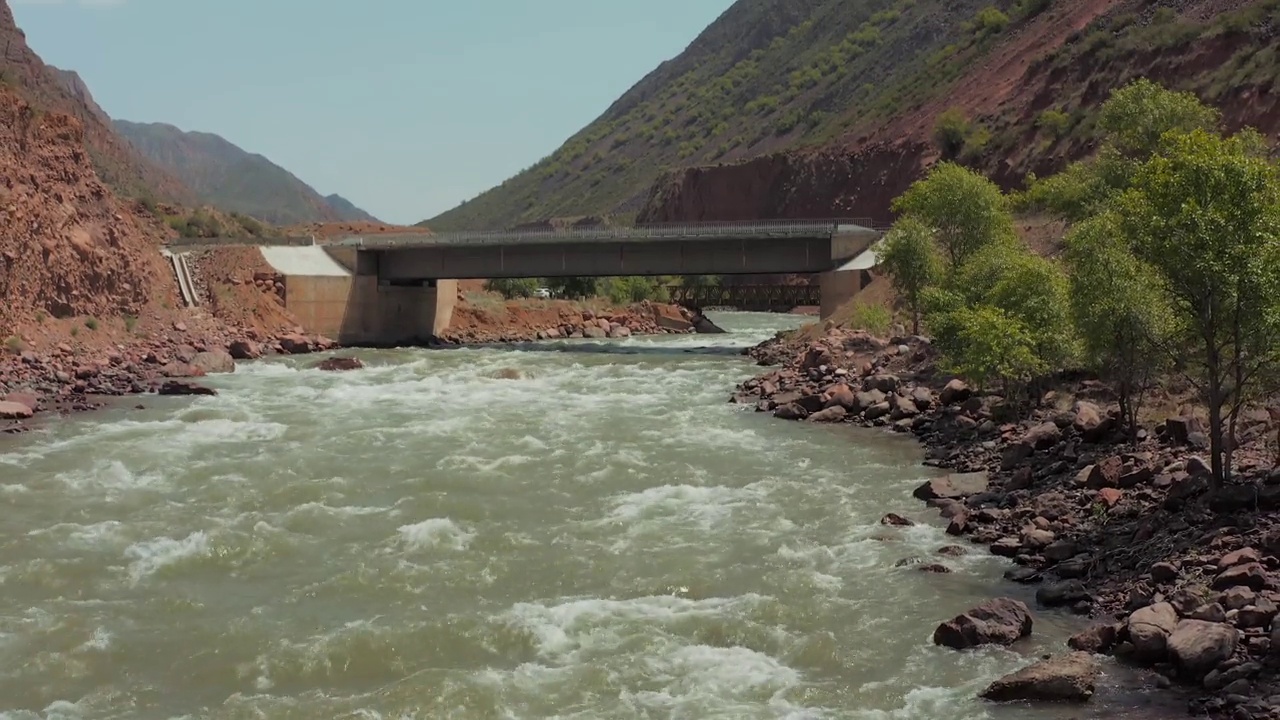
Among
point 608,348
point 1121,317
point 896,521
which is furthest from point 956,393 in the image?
point 608,348

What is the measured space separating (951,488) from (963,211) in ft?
72.8

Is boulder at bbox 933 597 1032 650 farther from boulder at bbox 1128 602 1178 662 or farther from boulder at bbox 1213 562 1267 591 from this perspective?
boulder at bbox 1213 562 1267 591

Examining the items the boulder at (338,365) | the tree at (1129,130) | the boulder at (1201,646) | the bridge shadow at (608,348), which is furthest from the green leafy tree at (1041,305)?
the boulder at (338,365)

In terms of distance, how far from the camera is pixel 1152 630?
12430 mm

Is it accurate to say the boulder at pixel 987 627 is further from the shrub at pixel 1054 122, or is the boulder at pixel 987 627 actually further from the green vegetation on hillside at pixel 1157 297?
the shrub at pixel 1054 122

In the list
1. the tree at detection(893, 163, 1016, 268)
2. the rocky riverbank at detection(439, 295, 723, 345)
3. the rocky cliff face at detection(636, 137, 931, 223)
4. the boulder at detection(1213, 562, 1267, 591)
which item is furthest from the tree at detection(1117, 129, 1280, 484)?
the rocky cliff face at detection(636, 137, 931, 223)

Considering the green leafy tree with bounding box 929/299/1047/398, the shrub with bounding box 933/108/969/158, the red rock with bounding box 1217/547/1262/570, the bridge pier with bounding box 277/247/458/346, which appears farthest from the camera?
the shrub with bounding box 933/108/969/158

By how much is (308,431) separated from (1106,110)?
31511 mm

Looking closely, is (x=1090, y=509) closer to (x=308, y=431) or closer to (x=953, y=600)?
(x=953, y=600)

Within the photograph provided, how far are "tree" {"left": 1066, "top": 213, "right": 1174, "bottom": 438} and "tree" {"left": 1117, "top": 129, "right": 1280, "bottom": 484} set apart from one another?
68.9 inches

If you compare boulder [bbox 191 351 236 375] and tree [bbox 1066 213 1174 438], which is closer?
tree [bbox 1066 213 1174 438]

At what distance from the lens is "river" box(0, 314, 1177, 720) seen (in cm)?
1240

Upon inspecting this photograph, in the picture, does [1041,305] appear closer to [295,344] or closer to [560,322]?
[295,344]

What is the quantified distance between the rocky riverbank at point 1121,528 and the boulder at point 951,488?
0.13ft
